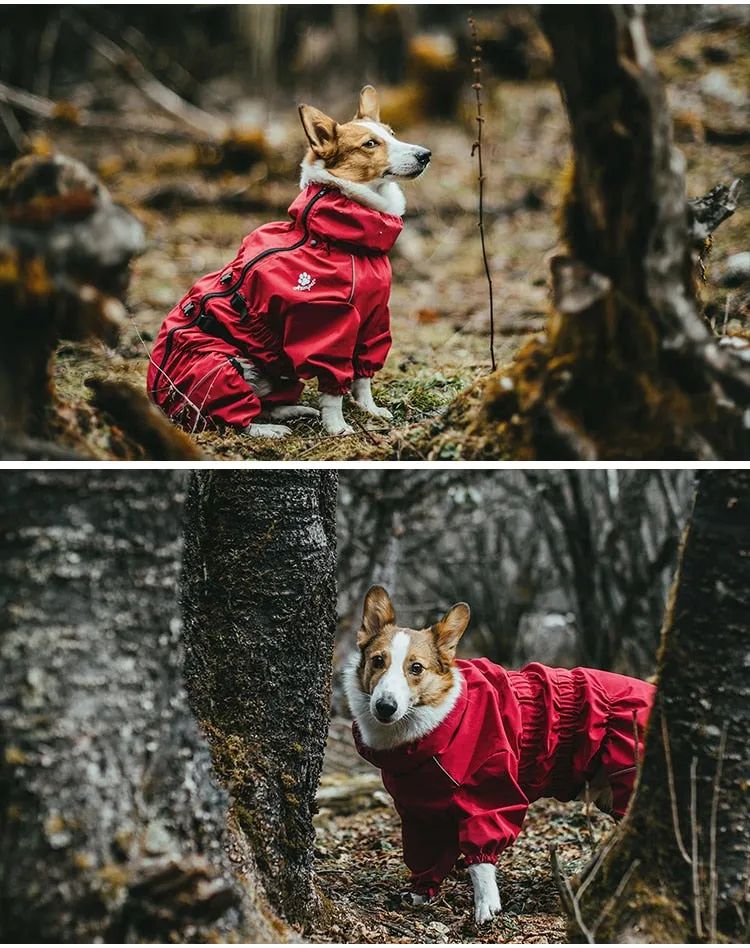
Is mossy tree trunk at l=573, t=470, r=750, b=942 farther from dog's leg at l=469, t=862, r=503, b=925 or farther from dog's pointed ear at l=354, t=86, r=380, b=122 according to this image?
dog's pointed ear at l=354, t=86, r=380, b=122

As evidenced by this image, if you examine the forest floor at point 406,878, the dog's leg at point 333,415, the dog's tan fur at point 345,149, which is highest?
the dog's tan fur at point 345,149

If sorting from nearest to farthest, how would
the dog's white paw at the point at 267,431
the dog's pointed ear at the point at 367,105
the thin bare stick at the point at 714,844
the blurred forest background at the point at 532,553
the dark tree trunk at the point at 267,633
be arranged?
the thin bare stick at the point at 714,844 → the dark tree trunk at the point at 267,633 → the dog's white paw at the point at 267,431 → the dog's pointed ear at the point at 367,105 → the blurred forest background at the point at 532,553

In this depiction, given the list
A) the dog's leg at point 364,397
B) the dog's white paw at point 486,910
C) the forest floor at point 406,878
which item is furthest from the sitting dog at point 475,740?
the dog's leg at point 364,397

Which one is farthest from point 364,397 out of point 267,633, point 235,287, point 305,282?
point 267,633

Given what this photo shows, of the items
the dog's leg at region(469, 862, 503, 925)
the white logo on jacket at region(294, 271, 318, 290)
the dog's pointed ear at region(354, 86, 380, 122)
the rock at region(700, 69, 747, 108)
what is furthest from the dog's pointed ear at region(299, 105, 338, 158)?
the rock at region(700, 69, 747, 108)

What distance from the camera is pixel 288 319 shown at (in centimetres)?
384

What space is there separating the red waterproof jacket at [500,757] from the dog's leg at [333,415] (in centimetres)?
119

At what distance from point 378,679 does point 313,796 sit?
57cm

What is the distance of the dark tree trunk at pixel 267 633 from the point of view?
137 inches

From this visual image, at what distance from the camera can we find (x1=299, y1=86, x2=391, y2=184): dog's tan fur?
406 centimetres

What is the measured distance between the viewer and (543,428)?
3.35 m

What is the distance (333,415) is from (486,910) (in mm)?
2120

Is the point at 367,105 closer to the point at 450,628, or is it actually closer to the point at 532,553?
the point at 450,628

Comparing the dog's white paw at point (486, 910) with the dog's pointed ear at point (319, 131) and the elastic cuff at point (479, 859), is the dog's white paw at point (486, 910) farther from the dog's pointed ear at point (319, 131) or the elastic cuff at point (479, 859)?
the dog's pointed ear at point (319, 131)
